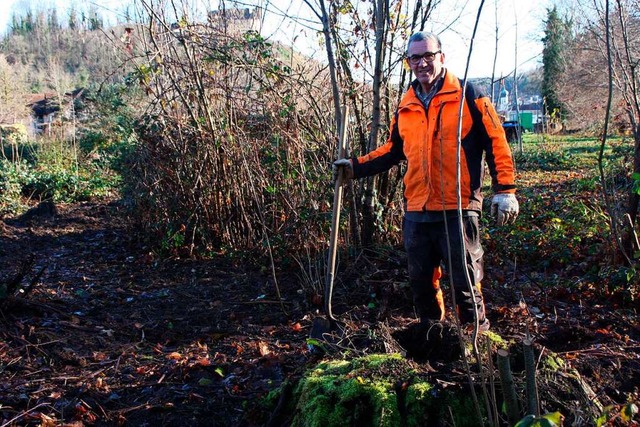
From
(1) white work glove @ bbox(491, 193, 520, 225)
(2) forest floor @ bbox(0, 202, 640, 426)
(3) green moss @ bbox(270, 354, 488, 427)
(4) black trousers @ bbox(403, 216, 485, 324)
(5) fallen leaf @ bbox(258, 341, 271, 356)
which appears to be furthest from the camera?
(5) fallen leaf @ bbox(258, 341, 271, 356)

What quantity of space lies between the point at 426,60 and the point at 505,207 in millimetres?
984

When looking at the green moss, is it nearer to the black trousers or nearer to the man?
the man

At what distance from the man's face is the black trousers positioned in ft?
2.86

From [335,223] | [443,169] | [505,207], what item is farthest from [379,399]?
[443,169]

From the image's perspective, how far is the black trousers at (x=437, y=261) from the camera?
11.5 feet

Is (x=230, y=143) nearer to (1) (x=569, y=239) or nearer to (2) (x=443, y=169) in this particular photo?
(2) (x=443, y=169)

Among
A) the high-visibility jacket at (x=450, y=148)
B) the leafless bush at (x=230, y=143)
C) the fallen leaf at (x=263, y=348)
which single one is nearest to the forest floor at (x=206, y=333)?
the fallen leaf at (x=263, y=348)

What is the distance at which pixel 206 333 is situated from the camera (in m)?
4.46

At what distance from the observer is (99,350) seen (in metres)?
4.08

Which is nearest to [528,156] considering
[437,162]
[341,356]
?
[437,162]

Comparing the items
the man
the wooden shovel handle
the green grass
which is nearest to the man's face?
the man

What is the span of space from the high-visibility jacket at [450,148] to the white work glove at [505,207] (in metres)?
0.04

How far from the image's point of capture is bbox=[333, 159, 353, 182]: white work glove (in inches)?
148

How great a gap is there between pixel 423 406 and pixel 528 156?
12.7m
